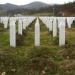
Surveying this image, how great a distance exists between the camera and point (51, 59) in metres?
16.2

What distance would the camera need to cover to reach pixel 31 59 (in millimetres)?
15766

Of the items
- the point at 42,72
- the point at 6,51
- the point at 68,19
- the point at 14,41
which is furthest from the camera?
the point at 68,19

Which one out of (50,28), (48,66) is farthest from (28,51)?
(50,28)

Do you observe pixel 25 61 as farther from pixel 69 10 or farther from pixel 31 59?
pixel 69 10

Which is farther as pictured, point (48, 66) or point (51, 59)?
point (51, 59)

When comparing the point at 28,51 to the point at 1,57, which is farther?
the point at 28,51

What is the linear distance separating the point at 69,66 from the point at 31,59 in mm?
1717

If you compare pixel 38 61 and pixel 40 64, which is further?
pixel 38 61

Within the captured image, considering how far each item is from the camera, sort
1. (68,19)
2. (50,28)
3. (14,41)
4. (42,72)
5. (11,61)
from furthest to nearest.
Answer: (68,19)
(50,28)
(14,41)
(11,61)
(42,72)

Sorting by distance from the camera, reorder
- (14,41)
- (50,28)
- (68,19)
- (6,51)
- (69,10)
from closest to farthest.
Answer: (6,51), (14,41), (50,28), (68,19), (69,10)

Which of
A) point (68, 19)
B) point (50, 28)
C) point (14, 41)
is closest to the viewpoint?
point (14, 41)

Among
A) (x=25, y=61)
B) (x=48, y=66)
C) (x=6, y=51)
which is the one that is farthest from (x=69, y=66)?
(x=6, y=51)

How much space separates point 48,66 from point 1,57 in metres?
2.31

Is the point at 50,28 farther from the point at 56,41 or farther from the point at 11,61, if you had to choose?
the point at 11,61
